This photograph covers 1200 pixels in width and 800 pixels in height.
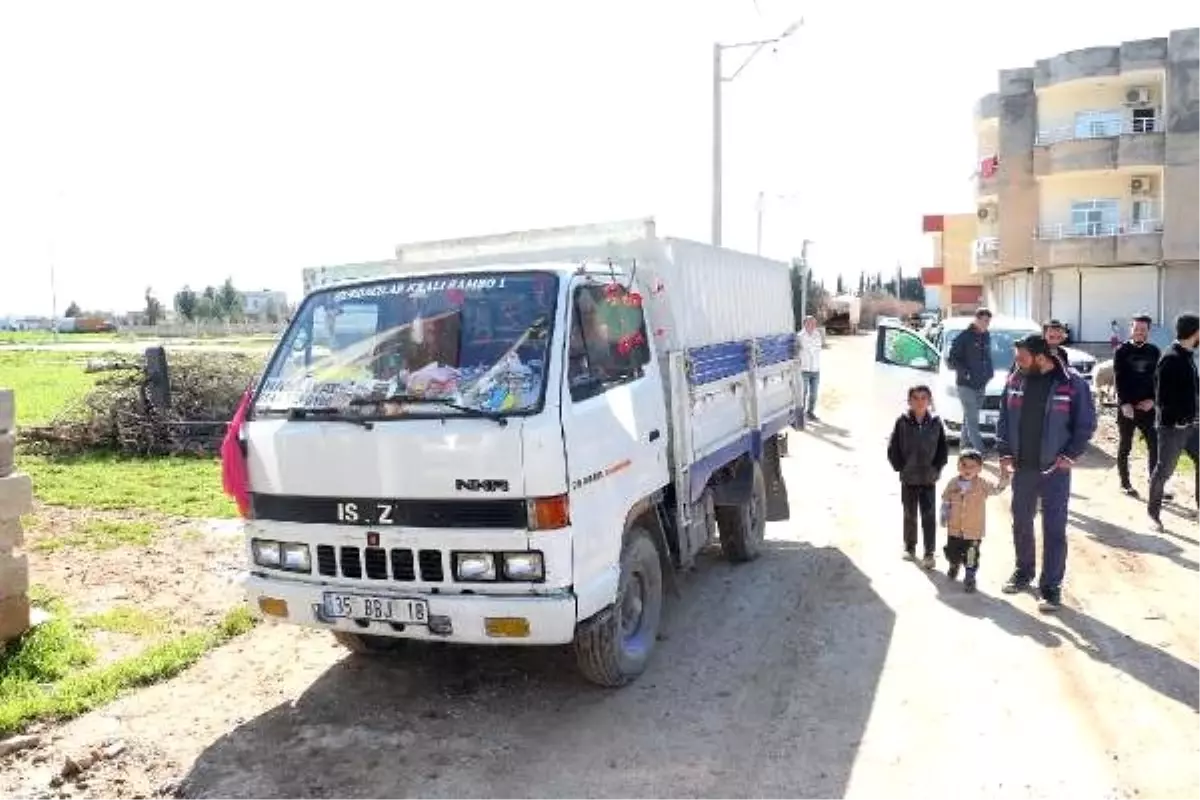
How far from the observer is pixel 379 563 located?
4652 millimetres

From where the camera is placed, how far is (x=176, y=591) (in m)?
7.47

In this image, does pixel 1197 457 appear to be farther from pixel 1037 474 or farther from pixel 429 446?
pixel 429 446

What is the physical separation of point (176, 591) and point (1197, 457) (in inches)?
346

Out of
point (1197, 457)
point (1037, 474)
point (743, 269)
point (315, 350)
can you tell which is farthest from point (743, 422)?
point (1197, 457)

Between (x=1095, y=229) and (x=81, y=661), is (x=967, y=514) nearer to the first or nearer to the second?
(x=81, y=661)

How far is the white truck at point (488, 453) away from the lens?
4414 mm

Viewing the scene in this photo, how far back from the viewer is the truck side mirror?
14.3 meters

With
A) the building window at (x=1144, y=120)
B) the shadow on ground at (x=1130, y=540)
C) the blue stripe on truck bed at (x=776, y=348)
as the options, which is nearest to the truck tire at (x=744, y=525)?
the blue stripe on truck bed at (x=776, y=348)

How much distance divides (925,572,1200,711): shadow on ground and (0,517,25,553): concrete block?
599cm

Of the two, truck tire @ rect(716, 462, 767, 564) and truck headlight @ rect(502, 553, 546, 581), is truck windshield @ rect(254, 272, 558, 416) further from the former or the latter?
truck tire @ rect(716, 462, 767, 564)

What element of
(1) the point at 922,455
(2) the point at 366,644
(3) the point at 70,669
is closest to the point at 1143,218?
(1) the point at 922,455

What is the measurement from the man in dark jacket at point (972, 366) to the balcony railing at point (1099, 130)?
28632 millimetres

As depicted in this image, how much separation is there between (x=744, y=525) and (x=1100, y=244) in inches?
1287

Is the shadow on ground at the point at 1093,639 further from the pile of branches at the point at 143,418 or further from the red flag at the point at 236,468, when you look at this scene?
the pile of branches at the point at 143,418
